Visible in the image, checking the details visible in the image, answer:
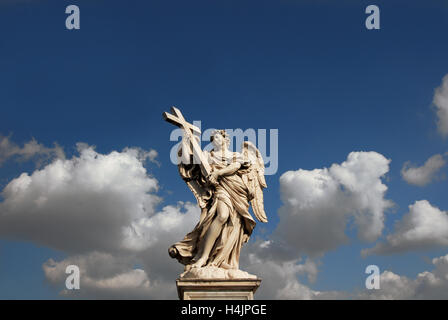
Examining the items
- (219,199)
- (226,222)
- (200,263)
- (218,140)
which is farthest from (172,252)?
(218,140)

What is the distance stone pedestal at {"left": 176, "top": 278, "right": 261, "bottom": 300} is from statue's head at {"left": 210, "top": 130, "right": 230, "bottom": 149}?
3715 millimetres

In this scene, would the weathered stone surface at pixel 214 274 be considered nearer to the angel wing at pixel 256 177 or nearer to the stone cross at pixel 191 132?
the angel wing at pixel 256 177

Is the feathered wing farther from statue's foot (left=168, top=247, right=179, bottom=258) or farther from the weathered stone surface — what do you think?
the weathered stone surface

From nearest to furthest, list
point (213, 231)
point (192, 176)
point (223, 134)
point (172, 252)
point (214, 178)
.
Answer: point (213, 231) → point (172, 252) → point (214, 178) → point (192, 176) → point (223, 134)

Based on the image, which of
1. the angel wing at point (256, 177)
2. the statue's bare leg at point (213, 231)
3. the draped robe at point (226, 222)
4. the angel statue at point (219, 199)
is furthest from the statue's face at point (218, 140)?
the statue's bare leg at point (213, 231)

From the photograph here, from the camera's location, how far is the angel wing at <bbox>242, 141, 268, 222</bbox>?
12.7 m

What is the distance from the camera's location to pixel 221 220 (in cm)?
1197

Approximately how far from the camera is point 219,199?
12.2m

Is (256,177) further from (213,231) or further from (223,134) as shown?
(213,231)

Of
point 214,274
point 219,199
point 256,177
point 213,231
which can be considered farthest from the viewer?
point 256,177

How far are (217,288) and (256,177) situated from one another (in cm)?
329
